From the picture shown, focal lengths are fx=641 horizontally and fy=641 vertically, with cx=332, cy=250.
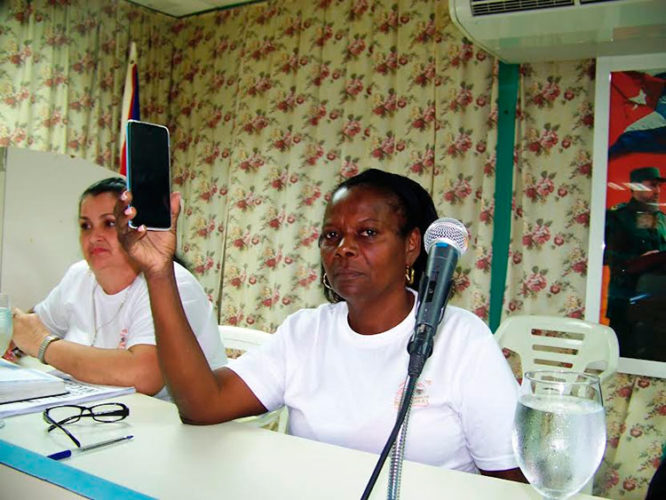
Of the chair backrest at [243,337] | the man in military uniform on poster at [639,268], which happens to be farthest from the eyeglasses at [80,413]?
the man in military uniform on poster at [639,268]

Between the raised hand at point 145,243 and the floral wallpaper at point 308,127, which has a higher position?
the floral wallpaper at point 308,127

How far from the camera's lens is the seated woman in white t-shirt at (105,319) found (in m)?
1.59

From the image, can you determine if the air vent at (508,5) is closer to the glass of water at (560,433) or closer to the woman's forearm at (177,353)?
the woman's forearm at (177,353)

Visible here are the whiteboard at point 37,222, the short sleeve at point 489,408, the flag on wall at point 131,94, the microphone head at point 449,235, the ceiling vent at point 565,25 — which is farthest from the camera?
the flag on wall at point 131,94

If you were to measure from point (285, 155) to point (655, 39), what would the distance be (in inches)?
79.0

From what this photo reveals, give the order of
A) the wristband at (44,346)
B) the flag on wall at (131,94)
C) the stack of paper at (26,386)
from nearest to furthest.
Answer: the stack of paper at (26,386) → the wristband at (44,346) → the flag on wall at (131,94)

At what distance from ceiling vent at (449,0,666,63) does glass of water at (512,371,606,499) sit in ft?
6.08

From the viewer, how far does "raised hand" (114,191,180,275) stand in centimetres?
123

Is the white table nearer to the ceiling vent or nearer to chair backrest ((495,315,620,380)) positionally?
chair backrest ((495,315,620,380))

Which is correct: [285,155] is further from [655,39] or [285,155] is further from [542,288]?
[655,39]

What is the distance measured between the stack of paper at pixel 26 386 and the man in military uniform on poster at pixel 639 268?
7.27 ft

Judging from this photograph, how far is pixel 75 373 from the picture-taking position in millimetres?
1618

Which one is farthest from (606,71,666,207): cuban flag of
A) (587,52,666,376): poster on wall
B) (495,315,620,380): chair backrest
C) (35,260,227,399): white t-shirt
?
(35,260,227,399): white t-shirt

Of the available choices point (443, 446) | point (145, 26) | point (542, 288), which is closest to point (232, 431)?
point (443, 446)
